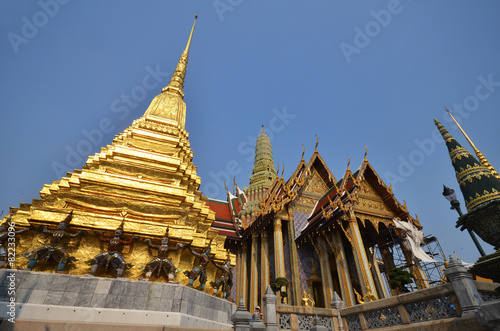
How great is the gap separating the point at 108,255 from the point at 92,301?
1018 millimetres

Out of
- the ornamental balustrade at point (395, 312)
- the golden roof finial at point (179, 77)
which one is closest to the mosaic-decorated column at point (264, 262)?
the ornamental balustrade at point (395, 312)

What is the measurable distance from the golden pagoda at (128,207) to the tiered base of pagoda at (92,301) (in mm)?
982

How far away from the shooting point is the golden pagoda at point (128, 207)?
539cm

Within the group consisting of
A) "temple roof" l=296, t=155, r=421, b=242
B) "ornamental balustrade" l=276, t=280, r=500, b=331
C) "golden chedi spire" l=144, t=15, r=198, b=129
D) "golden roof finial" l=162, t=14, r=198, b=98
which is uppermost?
"golden roof finial" l=162, t=14, r=198, b=98

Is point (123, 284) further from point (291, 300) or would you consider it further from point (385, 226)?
point (385, 226)

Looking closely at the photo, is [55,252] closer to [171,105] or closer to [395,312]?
[395,312]

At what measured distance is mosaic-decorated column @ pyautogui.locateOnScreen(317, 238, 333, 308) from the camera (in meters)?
10.1

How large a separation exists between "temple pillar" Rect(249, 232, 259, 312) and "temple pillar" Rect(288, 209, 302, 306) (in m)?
2.17

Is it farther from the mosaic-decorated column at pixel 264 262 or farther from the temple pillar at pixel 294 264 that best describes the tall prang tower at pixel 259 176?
the temple pillar at pixel 294 264

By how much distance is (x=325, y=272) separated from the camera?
10.7 metres

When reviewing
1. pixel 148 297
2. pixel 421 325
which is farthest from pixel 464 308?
pixel 148 297

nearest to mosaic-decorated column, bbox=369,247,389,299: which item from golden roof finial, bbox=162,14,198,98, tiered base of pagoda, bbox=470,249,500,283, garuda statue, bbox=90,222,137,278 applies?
tiered base of pagoda, bbox=470,249,500,283

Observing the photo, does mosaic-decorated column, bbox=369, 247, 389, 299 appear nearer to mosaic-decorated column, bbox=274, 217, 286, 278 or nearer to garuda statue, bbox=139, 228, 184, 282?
mosaic-decorated column, bbox=274, 217, 286, 278

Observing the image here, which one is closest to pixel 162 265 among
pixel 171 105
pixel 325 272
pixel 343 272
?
pixel 343 272
